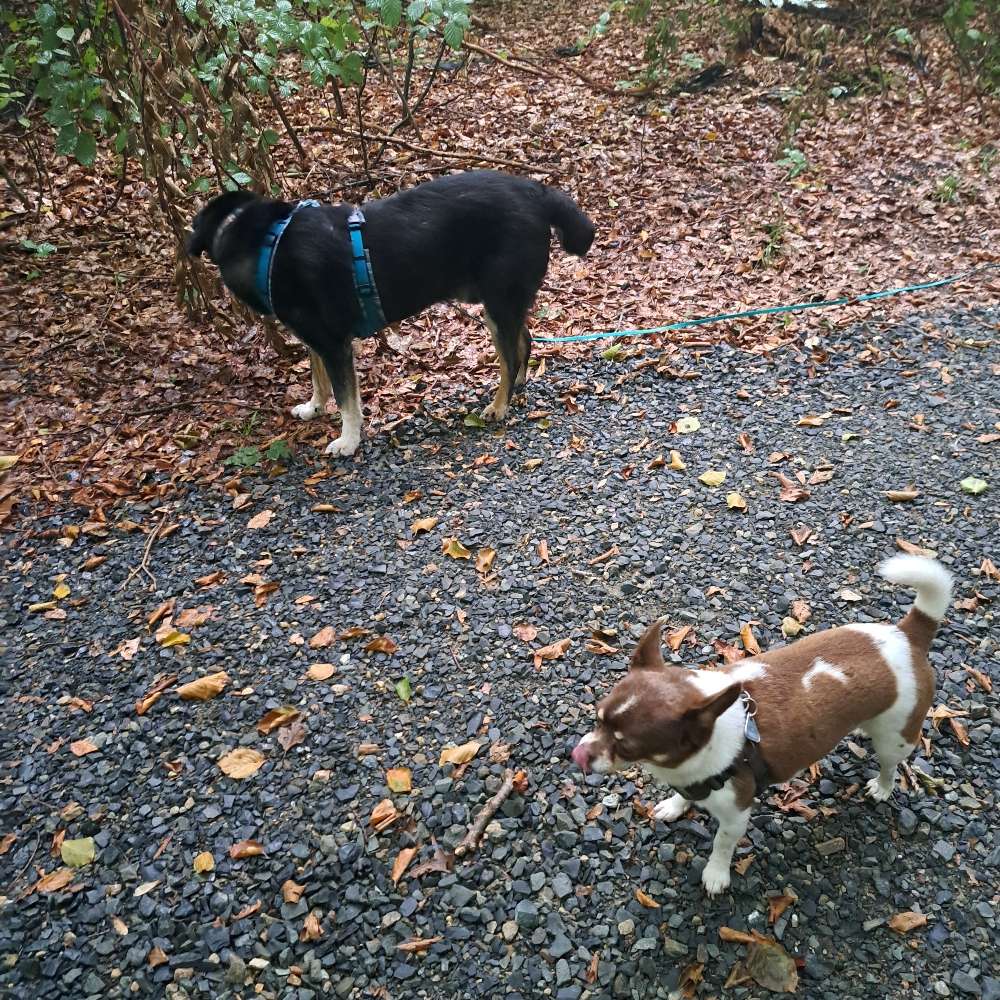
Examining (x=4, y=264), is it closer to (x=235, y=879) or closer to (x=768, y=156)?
(x=235, y=879)

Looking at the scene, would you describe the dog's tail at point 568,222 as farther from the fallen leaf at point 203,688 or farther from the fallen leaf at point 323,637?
the fallen leaf at point 203,688

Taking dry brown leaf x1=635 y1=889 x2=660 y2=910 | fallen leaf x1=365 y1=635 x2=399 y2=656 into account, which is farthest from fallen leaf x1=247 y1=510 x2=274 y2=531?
dry brown leaf x1=635 y1=889 x2=660 y2=910

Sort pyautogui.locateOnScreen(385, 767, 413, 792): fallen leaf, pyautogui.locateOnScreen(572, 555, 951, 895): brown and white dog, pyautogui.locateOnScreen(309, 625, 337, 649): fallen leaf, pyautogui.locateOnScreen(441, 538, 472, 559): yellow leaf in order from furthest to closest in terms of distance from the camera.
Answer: pyautogui.locateOnScreen(441, 538, 472, 559): yellow leaf < pyautogui.locateOnScreen(309, 625, 337, 649): fallen leaf < pyautogui.locateOnScreen(385, 767, 413, 792): fallen leaf < pyautogui.locateOnScreen(572, 555, 951, 895): brown and white dog

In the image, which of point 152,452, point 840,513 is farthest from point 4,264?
point 840,513

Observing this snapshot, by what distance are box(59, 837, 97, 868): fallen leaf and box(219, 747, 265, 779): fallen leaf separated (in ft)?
1.57

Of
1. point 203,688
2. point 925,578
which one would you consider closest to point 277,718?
point 203,688

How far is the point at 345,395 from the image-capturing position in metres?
4.41

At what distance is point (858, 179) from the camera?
7.14m

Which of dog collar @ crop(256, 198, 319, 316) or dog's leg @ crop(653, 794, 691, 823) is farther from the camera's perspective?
dog collar @ crop(256, 198, 319, 316)

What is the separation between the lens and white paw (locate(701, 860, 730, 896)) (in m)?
2.44

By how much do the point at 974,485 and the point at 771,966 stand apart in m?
2.81

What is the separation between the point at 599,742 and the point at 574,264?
15.9 feet

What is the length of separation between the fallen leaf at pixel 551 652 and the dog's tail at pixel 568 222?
2.48 meters

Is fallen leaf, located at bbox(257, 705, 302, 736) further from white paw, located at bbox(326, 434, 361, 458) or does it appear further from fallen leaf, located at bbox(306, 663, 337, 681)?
white paw, located at bbox(326, 434, 361, 458)
